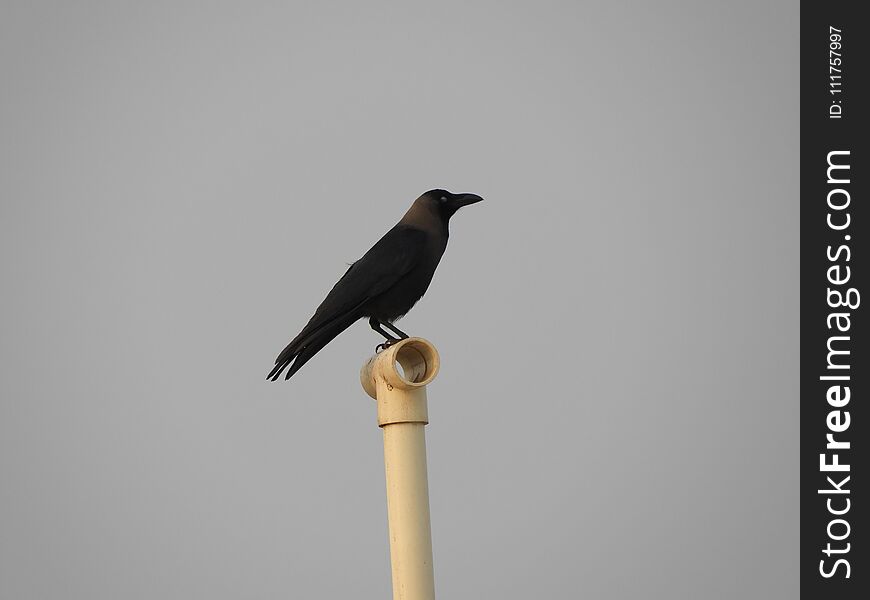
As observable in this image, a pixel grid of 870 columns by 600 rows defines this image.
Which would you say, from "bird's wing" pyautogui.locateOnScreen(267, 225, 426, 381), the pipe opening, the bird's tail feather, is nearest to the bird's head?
"bird's wing" pyautogui.locateOnScreen(267, 225, 426, 381)

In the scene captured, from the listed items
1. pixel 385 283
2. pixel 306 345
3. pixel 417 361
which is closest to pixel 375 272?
pixel 385 283

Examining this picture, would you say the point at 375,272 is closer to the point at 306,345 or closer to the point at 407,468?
the point at 306,345

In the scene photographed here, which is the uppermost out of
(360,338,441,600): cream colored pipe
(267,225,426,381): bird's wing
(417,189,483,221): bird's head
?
(417,189,483,221): bird's head

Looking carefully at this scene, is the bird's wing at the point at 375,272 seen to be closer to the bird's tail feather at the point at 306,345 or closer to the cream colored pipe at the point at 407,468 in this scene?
the bird's tail feather at the point at 306,345

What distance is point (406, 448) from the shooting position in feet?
18.4

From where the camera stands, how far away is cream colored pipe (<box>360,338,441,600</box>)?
5.44m

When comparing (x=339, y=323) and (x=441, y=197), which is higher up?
(x=441, y=197)

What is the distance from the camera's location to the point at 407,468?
555cm

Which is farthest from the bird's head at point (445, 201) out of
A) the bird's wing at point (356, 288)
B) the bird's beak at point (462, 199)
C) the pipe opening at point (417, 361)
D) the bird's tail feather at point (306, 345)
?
the pipe opening at point (417, 361)

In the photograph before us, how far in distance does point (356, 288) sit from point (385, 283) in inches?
8.8

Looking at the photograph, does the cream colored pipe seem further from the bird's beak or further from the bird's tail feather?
the bird's beak
